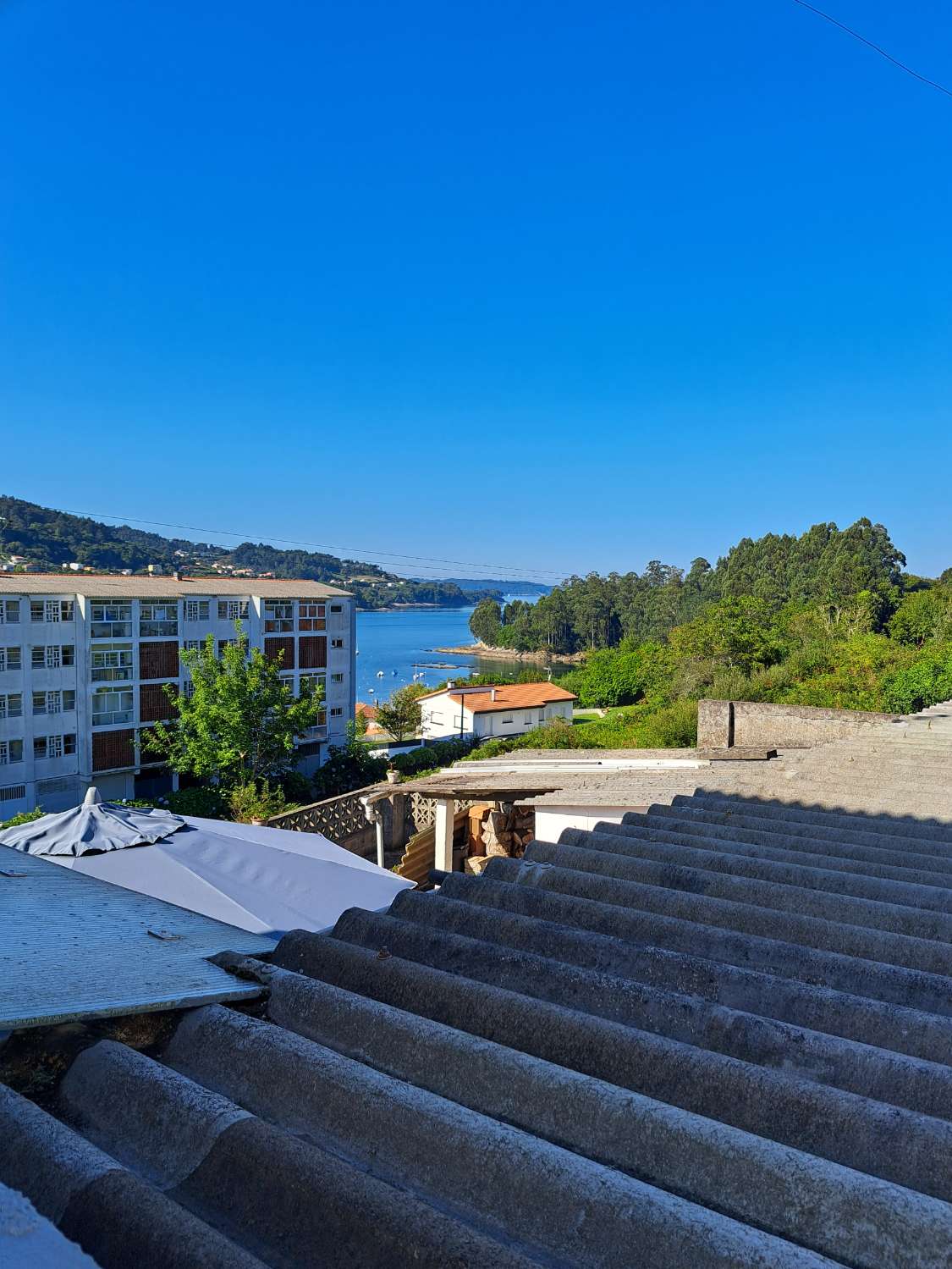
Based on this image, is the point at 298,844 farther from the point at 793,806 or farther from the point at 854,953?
the point at 854,953

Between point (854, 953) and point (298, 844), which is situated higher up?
point (854, 953)

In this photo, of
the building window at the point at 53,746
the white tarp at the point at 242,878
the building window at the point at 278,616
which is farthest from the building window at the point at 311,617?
the white tarp at the point at 242,878

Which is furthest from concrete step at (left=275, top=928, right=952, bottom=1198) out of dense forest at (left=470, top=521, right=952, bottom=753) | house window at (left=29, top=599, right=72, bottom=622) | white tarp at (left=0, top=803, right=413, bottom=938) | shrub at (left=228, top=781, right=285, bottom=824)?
house window at (left=29, top=599, right=72, bottom=622)

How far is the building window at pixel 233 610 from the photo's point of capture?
1357 inches

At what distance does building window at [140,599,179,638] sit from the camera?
3153 cm

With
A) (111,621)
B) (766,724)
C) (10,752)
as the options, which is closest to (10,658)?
(10,752)

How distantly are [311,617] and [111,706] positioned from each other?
32.0ft

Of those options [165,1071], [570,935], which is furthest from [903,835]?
[165,1071]

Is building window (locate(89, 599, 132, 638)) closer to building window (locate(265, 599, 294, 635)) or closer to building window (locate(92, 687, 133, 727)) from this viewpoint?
building window (locate(92, 687, 133, 727))

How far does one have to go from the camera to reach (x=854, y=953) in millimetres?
3023

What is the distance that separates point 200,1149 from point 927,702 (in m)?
19.0

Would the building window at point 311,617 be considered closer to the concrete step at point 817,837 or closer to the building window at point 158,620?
the building window at point 158,620

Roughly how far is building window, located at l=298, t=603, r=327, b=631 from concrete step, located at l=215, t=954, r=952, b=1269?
3562 cm

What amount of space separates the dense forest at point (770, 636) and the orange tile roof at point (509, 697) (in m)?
5.02
